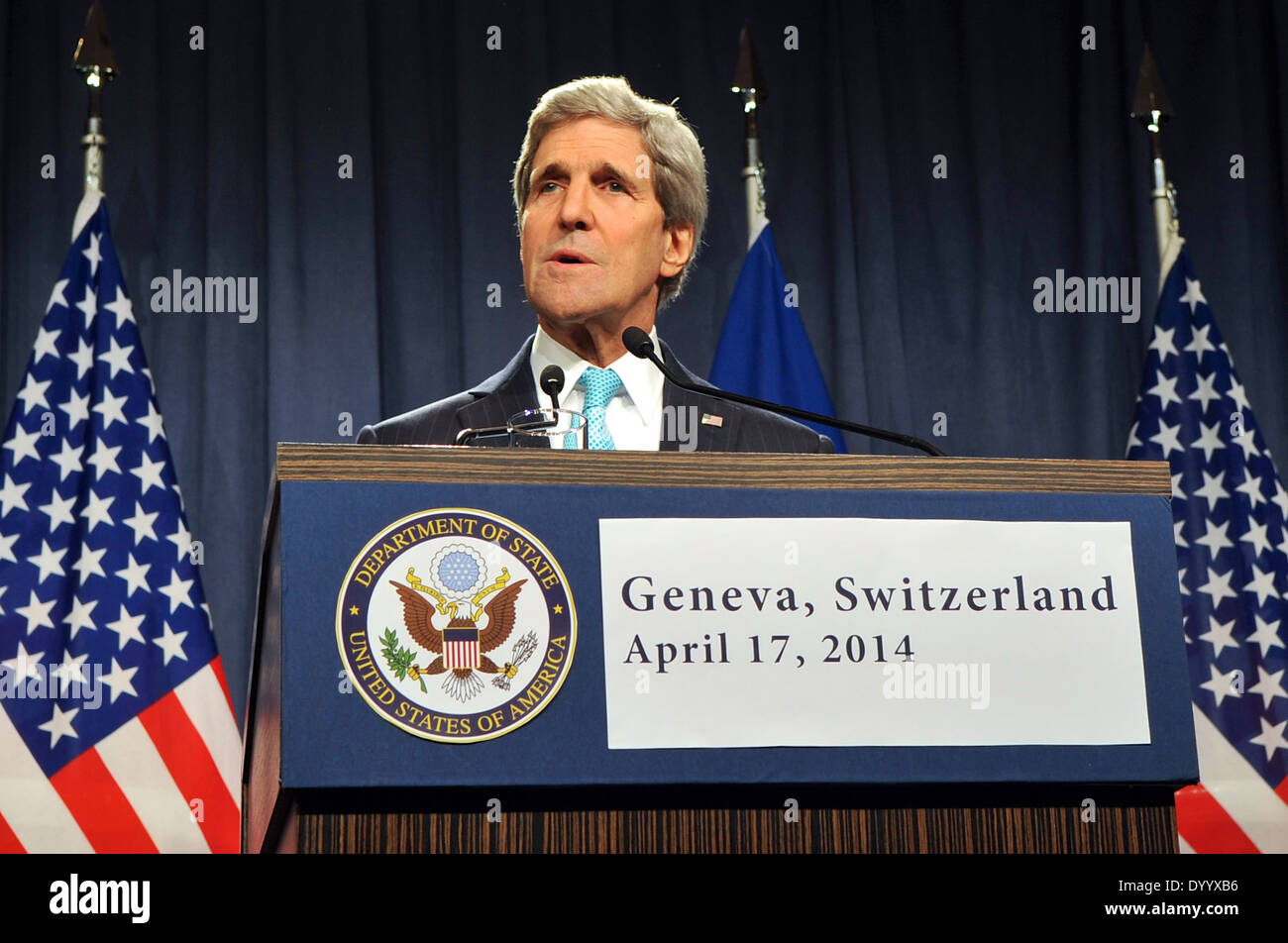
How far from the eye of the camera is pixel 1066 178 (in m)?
5.09

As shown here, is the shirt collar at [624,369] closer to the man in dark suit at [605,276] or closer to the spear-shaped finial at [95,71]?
the man in dark suit at [605,276]

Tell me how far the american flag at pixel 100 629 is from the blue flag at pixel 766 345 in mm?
1494

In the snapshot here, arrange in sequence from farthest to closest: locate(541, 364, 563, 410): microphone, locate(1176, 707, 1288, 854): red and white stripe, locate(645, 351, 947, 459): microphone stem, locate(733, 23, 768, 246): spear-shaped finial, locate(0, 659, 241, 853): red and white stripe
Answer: locate(733, 23, 768, 246): spear-shaped finial → locate(1176, 707, 1288, 854): red and white stripe → locate(0, 659, 241, 853): red and white stripe → locate(541, 364, 563, 410): microphone → locate(645, 351, 947, 459): microphone stem

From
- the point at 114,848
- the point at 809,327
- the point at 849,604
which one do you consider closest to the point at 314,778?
the point at 849,604

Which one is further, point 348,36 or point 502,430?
point 348,36

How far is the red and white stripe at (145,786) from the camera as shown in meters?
3.85

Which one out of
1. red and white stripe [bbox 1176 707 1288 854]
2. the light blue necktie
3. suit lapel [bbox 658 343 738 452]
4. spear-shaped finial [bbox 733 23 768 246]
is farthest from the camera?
spear-shaped finial [bbox 733 23 768 246]

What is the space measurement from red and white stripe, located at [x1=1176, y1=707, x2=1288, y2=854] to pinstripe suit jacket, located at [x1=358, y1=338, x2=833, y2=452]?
216cm

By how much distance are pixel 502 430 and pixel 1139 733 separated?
72 cm

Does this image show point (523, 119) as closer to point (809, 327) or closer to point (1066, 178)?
point (809, 327)

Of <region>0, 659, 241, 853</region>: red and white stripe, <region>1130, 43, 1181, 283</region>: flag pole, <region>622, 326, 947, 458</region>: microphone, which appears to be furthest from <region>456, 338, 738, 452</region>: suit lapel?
<region>1130, 43, 1181, 283</region>: flag pole

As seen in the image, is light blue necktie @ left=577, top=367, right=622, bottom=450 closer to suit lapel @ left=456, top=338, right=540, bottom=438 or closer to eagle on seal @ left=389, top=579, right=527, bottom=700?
suit lapel @ left=456, top=338, right=540, bottom=438

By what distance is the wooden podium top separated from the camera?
1.47 meters

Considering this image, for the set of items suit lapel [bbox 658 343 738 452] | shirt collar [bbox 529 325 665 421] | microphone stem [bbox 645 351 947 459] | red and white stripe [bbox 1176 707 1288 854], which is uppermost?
shirt collar [bbox 529 325 665 421]
